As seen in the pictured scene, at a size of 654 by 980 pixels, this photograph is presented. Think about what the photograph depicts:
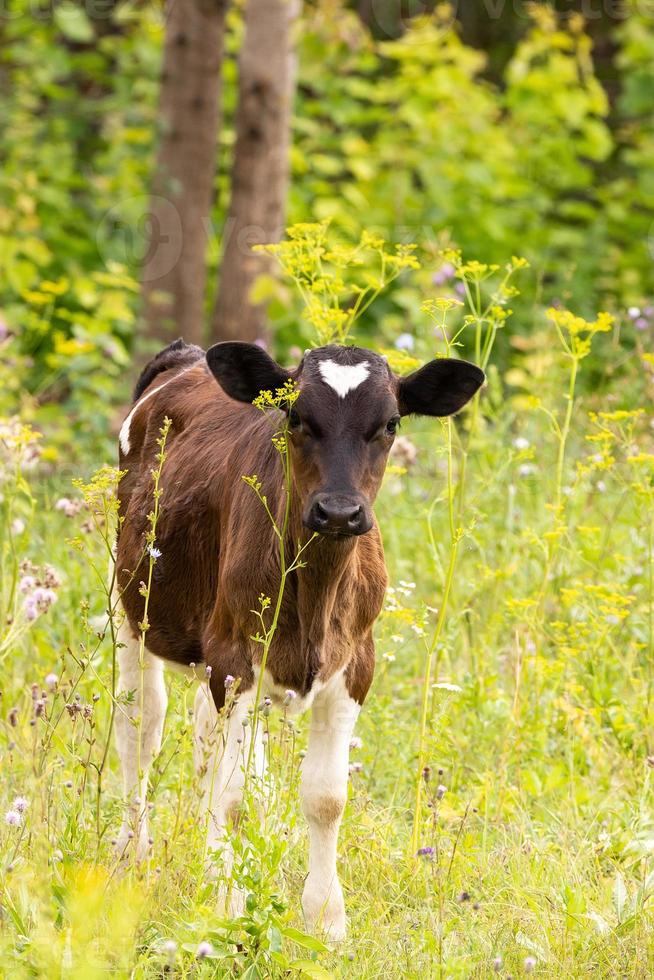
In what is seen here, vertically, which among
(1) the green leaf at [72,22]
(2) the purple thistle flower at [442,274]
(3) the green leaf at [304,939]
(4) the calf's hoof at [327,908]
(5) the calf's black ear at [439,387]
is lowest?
(4) the calf's hoof at [327,908]

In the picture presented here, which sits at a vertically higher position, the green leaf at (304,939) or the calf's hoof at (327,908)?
the green leaf at (304,939)

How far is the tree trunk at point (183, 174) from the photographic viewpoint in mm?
10688

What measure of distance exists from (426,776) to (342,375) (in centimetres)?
142

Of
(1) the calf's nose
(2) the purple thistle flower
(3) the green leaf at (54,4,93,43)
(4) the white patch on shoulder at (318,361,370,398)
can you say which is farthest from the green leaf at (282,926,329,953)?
(3) the green leaf at (54,4,93,43)

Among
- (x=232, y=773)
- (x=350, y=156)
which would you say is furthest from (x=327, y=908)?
(x=350, y=156)

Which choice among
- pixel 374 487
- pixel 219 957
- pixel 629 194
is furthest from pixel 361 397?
pixel 629 194

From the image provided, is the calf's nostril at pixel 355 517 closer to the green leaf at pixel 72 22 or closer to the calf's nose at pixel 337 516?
the calf's nose at pixel 337 516

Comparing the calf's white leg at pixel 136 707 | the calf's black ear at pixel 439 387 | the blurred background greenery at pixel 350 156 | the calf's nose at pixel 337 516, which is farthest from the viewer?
the blurred background greenery at pixel 350 156

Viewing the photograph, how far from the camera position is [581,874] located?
450 centimetres

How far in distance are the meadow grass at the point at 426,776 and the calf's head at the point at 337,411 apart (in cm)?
33

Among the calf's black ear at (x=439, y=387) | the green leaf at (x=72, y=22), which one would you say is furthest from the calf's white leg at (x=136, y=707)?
the green leaf at (x=72, y=22)

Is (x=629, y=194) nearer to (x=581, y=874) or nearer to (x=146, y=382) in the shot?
(x=146, y=382)

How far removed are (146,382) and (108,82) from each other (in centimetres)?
916

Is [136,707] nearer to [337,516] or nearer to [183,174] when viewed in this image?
[337,516]
